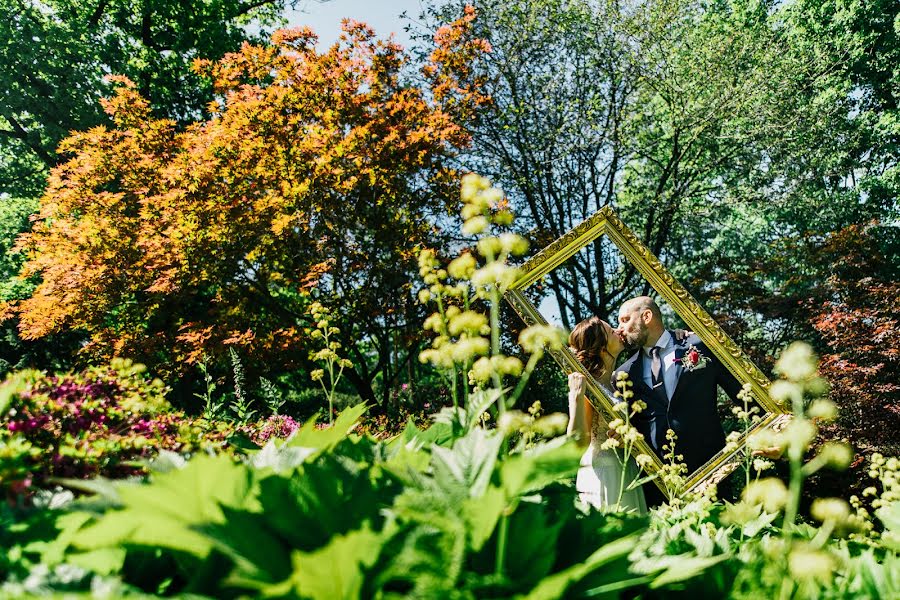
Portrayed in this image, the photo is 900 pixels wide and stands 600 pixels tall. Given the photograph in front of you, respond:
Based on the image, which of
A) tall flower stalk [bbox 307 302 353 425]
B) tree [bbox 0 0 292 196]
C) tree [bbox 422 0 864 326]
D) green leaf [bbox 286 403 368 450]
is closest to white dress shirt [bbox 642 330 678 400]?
tall flower stalk [bbox 307 302 353 425]

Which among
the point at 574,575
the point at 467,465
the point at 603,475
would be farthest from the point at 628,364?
the point at 574,575

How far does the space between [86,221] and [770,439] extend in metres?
7.26

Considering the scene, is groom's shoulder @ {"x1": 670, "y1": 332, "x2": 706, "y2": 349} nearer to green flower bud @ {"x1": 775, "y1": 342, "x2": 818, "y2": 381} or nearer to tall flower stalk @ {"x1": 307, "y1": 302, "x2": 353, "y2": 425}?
tall flower stalk @ {"x1": 307, "y1": 302, "x2": 353, "y2": 425}

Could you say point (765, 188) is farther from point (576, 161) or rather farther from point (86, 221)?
point (86, 221)

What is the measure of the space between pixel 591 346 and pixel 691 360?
68 centimetres

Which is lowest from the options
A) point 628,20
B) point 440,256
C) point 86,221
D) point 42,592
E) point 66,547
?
point 42,592

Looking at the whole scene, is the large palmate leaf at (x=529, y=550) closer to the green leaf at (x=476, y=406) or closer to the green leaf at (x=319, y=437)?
the green leaf at (x=476, y=406)

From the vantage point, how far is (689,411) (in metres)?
3.88

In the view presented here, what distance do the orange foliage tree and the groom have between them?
3.52m

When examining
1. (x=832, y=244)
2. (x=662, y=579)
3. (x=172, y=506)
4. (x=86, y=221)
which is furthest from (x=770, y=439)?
(x=832, y=244)

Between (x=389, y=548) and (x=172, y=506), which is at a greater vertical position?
(x=172, y=506)

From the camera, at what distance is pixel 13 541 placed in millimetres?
1098

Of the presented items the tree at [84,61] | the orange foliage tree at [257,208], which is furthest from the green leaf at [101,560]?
the tree at [84,61]

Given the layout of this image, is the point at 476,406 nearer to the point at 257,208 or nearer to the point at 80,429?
the point at 80,429
